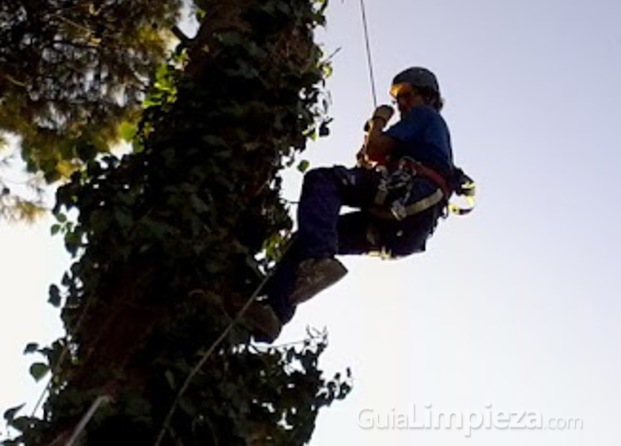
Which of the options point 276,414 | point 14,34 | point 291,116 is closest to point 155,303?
point 276,414

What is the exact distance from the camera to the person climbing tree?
11.7 ft

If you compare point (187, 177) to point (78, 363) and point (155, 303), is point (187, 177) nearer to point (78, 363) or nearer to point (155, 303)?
point (155, 303)

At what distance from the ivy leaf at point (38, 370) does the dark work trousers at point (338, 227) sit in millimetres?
846

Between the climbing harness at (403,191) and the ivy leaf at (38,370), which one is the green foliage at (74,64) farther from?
the ivy leaf at (38,370)

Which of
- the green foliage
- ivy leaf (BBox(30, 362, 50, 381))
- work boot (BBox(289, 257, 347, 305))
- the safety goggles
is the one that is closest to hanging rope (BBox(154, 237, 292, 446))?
ivy leaf (BBox(30, 362, 50, 381))

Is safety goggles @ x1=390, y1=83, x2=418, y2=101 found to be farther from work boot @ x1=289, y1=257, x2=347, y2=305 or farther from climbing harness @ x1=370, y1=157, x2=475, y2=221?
work boot @ x1=289, y1=257, x2=347, y2=305

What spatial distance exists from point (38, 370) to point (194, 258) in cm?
48

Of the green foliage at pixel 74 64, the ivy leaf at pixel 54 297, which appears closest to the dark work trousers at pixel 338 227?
the ivy leaf at pixel 54 297

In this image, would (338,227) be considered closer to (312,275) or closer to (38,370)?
(312,275)

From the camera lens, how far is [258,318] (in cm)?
304

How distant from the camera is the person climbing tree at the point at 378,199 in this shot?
358 cm

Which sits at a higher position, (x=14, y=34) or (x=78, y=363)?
(x=14, y=34)

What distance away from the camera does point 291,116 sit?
3.36 m

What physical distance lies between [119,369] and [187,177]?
660 mm
